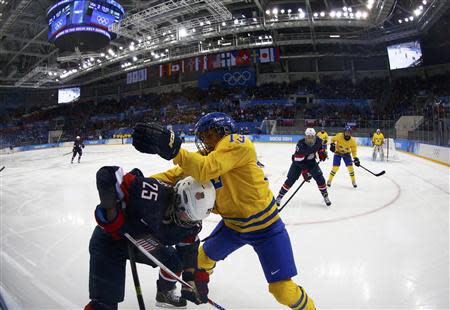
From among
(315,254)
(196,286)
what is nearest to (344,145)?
(315,254)

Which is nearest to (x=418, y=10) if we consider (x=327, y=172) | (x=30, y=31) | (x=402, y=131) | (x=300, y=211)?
(x=402, y=131)

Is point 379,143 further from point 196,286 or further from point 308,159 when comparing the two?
point 196,286

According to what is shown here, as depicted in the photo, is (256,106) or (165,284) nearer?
(165,284)

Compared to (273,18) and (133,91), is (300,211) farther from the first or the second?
(133,91)

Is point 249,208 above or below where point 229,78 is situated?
below

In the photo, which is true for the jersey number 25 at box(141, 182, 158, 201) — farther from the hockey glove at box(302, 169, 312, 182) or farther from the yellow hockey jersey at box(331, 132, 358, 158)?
the yellow hockey jersey at box(331, 132, 358, 158)

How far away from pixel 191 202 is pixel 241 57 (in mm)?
22908

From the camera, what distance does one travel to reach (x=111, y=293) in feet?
5.26

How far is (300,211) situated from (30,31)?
26.9 metres

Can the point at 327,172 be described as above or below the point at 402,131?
below

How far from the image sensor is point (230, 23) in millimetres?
18562

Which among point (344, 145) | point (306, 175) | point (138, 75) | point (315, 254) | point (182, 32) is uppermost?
point (182, 32)

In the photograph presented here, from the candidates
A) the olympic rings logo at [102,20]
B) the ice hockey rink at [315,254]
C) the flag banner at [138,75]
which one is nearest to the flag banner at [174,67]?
the flag banner at [138,75]

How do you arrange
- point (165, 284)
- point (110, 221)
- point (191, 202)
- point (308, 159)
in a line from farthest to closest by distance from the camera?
point (308, 159), point (165, 284), point (191, 202), point (110, 221)
